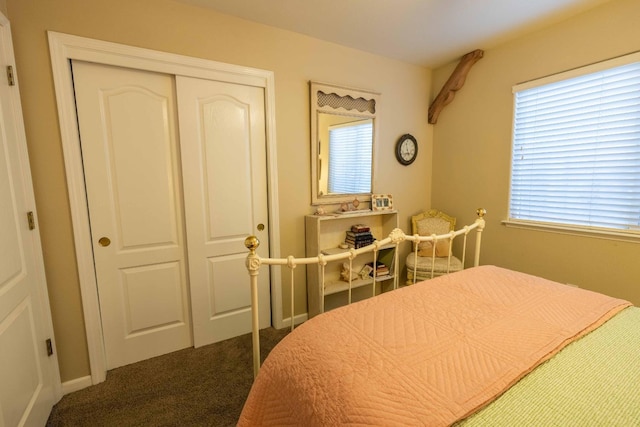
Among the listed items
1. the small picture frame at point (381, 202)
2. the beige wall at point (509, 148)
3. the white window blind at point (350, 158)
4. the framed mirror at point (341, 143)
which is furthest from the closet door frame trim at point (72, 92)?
the beige wall at point (509, 148)

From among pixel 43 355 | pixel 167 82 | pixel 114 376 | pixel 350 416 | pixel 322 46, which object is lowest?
pixel 114 376

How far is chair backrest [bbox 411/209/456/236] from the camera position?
3107 mm

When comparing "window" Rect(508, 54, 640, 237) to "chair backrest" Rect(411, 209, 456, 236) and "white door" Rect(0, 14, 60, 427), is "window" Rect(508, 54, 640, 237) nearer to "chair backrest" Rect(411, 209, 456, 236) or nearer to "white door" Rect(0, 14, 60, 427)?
"chair backrest" Rect(411, 209, 456, 236)

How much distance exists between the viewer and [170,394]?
176 centimetres

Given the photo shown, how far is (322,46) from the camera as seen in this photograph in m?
2.47

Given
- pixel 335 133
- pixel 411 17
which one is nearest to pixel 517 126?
pixel 411 17

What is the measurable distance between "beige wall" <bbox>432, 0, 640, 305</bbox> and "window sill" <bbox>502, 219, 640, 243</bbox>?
0.13 ft

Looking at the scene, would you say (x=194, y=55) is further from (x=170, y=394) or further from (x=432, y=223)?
(x=432, y=223)

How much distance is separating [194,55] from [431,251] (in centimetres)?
273

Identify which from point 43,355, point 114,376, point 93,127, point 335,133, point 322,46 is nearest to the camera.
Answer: point 43,355

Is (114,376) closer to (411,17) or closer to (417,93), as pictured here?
(411,17)

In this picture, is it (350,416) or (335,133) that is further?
(335,133)

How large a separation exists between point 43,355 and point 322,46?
9.49ft

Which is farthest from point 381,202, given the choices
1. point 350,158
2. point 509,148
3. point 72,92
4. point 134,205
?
point 72,92
